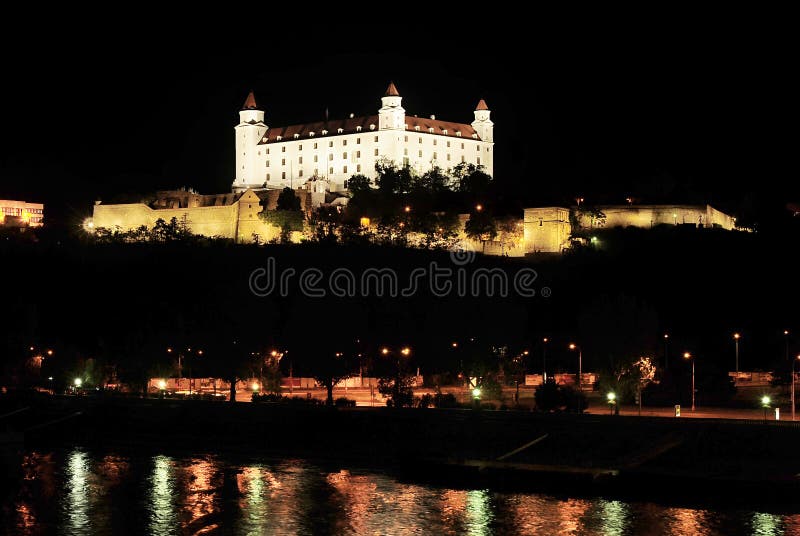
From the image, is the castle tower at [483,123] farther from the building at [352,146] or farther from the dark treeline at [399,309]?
the dark treeline at [399,309]

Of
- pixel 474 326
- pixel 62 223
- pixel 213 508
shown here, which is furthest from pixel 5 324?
pixel 62 223

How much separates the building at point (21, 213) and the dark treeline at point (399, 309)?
4400cm

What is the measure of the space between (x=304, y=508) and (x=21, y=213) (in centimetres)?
11817

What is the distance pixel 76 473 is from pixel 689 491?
67.7 feet

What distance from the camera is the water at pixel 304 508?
32.3 metres

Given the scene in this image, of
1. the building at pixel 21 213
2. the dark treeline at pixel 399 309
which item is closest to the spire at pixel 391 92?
the dark treeline at pixel 399 309

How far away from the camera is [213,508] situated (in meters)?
34.9

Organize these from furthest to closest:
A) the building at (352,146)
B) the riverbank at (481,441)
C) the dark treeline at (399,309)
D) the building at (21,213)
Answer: the building at (21,213)
the building at (352,146)
the dark treeline at (399,309)
the riverbank at (481,441)

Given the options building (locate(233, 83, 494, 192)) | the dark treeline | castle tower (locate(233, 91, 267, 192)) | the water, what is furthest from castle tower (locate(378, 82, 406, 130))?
the water

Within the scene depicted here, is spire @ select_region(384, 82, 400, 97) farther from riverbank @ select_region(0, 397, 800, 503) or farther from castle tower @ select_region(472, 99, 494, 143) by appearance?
riverbank @ select_region(0, 397, 800, 503)

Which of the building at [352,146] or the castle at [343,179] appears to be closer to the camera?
the castle at [343,179]

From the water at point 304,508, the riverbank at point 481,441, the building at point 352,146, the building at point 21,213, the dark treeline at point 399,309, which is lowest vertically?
the water at point 304,508

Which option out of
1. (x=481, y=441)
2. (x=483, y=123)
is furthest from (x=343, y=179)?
(x=481, y=441)

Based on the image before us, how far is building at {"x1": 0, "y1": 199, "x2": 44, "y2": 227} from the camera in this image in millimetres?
139250
